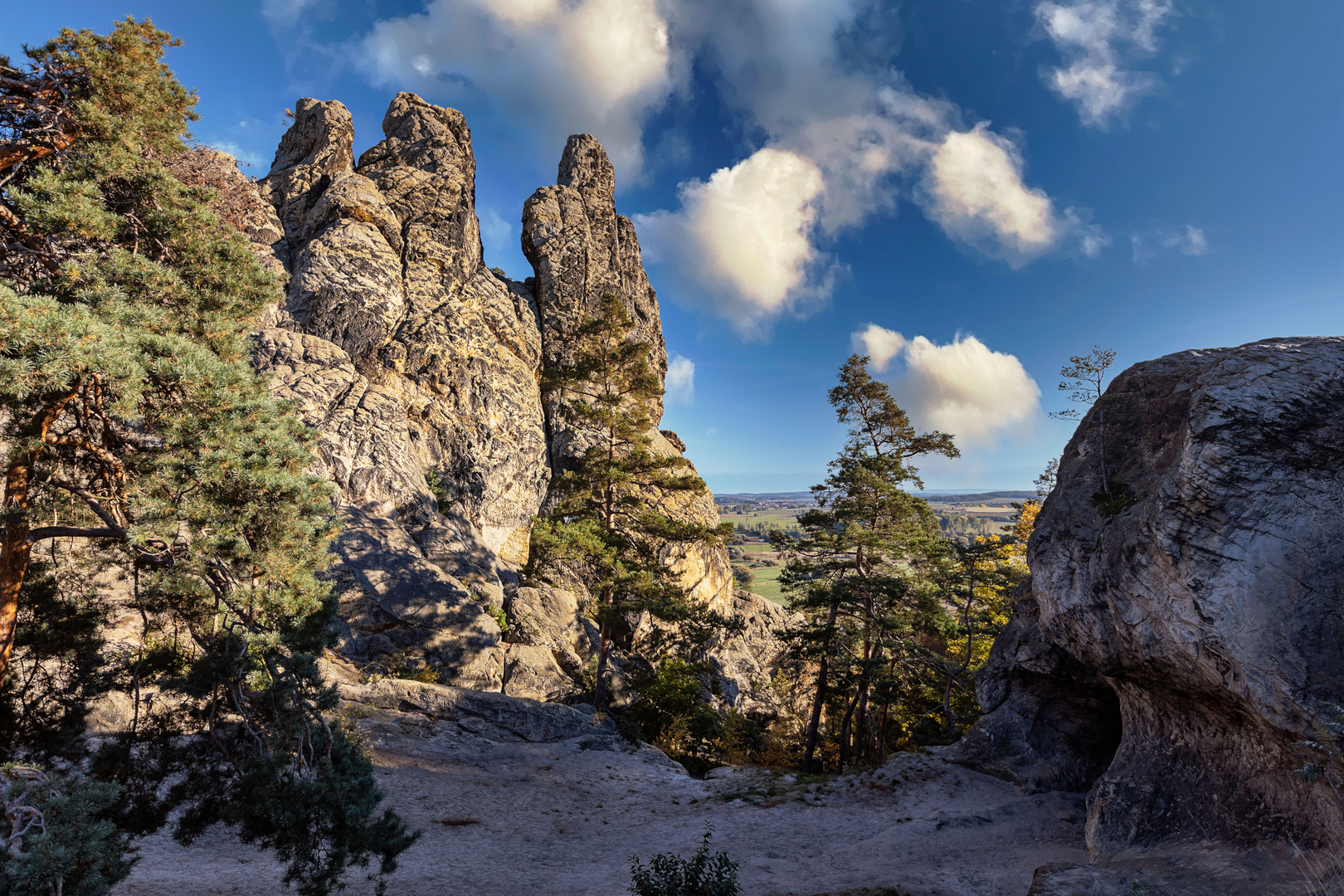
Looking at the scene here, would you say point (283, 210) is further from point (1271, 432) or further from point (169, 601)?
point (1271, 432)

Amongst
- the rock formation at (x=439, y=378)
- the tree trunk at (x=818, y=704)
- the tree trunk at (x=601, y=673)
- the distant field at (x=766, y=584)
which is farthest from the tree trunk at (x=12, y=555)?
the distant field at (x=766, y=584)

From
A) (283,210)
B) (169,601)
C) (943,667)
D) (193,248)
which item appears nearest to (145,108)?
(193,248)

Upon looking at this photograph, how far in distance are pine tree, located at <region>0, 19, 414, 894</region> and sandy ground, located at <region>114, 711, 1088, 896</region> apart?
2.95 metres

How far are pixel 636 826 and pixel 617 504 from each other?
9914mm

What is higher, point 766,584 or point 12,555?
point 12,555

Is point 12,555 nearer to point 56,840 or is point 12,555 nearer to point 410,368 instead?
point 56,840

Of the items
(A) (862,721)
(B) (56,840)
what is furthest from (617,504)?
(B) (56,840)

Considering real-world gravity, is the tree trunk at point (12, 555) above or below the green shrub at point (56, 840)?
above

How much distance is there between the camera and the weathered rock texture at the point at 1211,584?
696 centimetres

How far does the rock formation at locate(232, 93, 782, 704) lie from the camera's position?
18688mm

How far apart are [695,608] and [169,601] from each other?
13776 millimetres

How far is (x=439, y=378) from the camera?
89.3 feet

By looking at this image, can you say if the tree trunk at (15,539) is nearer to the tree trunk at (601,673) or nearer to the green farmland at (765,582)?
the tree trunk at (601,673)

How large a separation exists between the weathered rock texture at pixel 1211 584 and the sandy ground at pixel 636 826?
7.34 ft
